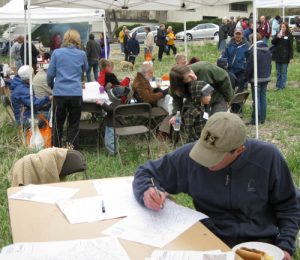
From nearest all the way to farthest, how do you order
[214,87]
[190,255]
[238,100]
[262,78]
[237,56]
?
1. [190,255]
2. [214,87]
3. [238,100]
4. [262,78]
5. [237,56]

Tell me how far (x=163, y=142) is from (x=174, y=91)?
1194 mm

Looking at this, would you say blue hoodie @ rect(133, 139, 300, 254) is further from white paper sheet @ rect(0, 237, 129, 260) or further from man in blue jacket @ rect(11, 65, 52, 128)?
man in blue jacket @ rect(11, 65, 52, 128)

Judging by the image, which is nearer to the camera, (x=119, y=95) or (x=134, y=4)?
(x=119, y=95)

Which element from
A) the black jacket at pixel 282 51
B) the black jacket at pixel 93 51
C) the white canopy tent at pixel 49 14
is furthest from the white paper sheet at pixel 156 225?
the black jacket at pixel 93 51

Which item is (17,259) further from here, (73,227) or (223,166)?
(223,166)

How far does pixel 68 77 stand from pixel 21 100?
874 millimetres

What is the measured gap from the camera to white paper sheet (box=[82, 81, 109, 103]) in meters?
7.06

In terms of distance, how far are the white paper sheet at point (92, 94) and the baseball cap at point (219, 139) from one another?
4.79 metres

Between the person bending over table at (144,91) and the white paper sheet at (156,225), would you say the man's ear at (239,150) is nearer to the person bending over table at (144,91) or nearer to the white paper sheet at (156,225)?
the white paper sheet at (156,225)

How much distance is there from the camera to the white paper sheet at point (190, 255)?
1.96m

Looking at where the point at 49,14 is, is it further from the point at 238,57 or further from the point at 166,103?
the point at 166,103

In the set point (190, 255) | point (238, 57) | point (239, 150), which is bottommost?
point (190, 255)

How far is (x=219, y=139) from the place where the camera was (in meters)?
2.27

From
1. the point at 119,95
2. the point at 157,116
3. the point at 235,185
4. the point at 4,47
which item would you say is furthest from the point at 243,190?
the point at 4,47
